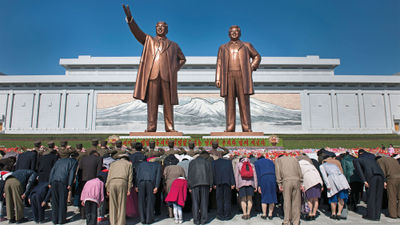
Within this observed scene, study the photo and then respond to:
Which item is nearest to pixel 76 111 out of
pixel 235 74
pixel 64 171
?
pixel 235 74

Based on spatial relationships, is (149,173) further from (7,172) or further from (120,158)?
(7,172)

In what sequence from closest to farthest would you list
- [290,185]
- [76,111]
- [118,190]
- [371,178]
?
1. [118,190]
2. [290,185]
3. [371,178]
4. [76,111]

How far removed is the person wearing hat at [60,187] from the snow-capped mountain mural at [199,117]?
878 inches

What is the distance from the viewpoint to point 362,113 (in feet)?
93.7

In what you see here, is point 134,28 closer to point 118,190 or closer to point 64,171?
point 64,171

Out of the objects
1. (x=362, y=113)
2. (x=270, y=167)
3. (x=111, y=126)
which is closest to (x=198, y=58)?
(x=111, y=126)

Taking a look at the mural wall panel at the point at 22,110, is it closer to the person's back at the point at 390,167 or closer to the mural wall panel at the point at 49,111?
the mural wall panel at the point at 49,111

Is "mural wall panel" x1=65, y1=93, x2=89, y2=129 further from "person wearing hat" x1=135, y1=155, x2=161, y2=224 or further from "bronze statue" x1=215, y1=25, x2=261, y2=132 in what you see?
"person wearing hat" x1=135, y1=155, x2=161, y2=224

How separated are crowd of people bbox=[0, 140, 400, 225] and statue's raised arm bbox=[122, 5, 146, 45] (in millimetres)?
4897

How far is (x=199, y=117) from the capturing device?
26828mm

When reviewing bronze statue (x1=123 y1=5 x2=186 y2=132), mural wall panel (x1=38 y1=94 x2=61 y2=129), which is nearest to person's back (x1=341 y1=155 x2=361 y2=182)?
bronze statue (x1=123 y1=5 x2=186 y2=132)

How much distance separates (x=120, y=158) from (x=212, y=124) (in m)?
22.7

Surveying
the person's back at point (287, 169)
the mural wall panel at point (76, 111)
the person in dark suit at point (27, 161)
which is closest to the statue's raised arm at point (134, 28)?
the person in dark suit at point (27, 161)

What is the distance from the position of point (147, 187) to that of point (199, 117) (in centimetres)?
2264
